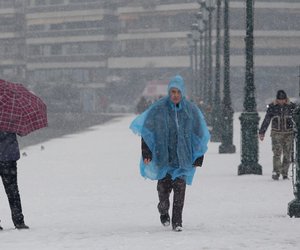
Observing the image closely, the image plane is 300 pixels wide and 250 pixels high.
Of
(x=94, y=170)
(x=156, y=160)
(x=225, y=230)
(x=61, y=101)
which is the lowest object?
(x=61, y=101)

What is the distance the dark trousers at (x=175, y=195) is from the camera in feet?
28.0

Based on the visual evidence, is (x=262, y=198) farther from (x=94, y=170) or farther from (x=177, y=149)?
(x=94, y=170)

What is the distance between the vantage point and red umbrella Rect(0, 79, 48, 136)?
28.9 ft

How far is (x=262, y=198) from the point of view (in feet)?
39.4

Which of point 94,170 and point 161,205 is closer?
point 161,205

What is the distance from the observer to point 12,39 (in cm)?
11731

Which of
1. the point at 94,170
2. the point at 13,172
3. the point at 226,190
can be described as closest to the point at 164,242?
the point at 13,172

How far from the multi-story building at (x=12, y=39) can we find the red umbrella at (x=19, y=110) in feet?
354

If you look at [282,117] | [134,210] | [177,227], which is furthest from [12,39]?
[177,227]

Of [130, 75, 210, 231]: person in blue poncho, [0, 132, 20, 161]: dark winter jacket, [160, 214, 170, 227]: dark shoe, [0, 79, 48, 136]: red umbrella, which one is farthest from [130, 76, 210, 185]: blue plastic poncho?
[0, 132, 20, 161]: dark winter jacket

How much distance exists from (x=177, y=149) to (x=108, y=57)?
98.1 meters

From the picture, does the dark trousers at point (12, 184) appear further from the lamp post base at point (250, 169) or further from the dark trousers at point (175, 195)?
the lamp post base at point (250, 169)

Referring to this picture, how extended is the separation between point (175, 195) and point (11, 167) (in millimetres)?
1612

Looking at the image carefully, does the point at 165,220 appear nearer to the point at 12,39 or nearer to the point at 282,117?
the point at 282,117
